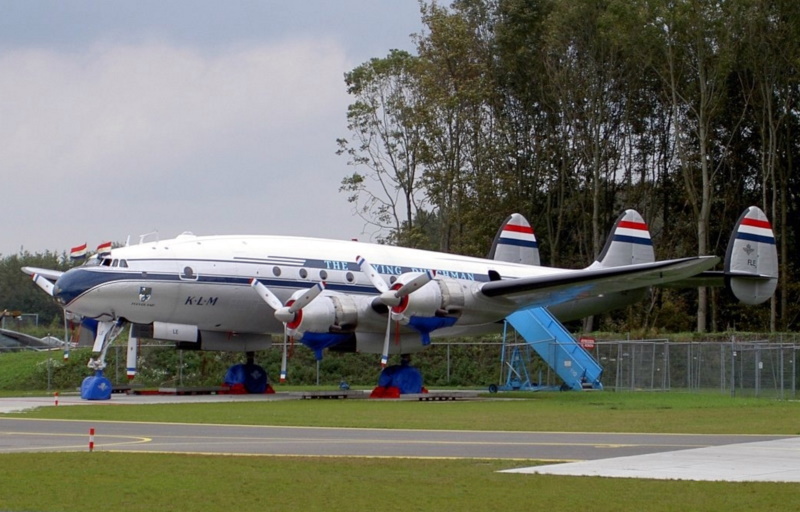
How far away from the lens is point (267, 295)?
102 ft

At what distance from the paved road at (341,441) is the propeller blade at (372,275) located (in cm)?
1150

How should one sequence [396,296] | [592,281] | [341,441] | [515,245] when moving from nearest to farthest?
[341,441] < [396,296] < [592,281] < [515,245]

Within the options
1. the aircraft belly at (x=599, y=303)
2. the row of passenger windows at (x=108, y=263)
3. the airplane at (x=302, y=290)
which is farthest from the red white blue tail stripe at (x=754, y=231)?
the row of passenger windows at (x=108, y=263)

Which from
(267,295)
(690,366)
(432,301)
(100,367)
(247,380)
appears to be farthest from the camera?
(690,366)

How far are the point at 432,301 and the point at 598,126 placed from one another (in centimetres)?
2788

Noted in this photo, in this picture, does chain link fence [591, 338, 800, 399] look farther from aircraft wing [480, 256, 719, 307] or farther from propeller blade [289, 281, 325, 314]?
propeller blade [289, 281, 325, 314]

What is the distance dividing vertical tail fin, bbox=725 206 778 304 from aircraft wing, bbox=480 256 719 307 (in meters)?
3.96

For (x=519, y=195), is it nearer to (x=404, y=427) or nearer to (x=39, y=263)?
(x=404, y=427)

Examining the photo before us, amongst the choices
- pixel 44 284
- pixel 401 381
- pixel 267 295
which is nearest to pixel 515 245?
pixel 401 381

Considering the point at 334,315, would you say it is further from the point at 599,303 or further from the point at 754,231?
the point at 754,231

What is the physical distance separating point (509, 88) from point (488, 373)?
73.6 feet

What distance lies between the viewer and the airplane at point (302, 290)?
99.8 ft

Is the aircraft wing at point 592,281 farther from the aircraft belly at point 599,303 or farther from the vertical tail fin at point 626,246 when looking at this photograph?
the vertical tail fin at point 626,246

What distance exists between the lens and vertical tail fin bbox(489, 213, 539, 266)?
41.1 metres
